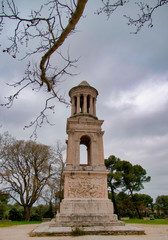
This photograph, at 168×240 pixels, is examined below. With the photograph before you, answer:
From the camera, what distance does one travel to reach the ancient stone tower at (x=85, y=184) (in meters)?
9.87

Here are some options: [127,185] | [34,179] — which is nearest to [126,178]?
[127,185]

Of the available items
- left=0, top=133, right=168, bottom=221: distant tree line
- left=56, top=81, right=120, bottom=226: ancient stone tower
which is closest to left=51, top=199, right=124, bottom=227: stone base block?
left=56, top=81, right=120, bottom=226: ancient stone tower

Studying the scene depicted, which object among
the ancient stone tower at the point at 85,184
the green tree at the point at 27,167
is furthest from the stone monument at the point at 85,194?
the green tree at the point at 27,167

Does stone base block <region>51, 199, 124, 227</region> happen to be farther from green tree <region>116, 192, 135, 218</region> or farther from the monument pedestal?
green tree <region>116, 192, 135, 218</region>

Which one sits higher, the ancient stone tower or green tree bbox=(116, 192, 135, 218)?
the ancient stone tower

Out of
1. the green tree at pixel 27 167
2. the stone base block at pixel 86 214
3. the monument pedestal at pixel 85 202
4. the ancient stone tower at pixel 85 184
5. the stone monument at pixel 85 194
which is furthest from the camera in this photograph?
the green tree at pixel 27 167

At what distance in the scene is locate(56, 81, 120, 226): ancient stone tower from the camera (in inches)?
388

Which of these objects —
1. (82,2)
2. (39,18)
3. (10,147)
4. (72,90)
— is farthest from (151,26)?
(10,147)

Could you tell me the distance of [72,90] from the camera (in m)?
17.1

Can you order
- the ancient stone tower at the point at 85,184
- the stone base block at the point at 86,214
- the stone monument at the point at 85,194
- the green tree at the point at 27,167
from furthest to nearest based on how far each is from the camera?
the green tree at the point at 27,167 → the ancient stone tower at the point at 85,184 → the stone base block at the point at 86,214 → the stone monument at the point at 85,194

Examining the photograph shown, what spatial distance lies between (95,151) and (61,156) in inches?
542

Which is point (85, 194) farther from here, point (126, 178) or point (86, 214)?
point (126, 178)

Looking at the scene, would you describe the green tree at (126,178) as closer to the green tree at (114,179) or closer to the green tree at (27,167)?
the green tree at (114,179)

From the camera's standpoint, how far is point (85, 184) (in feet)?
37.8
